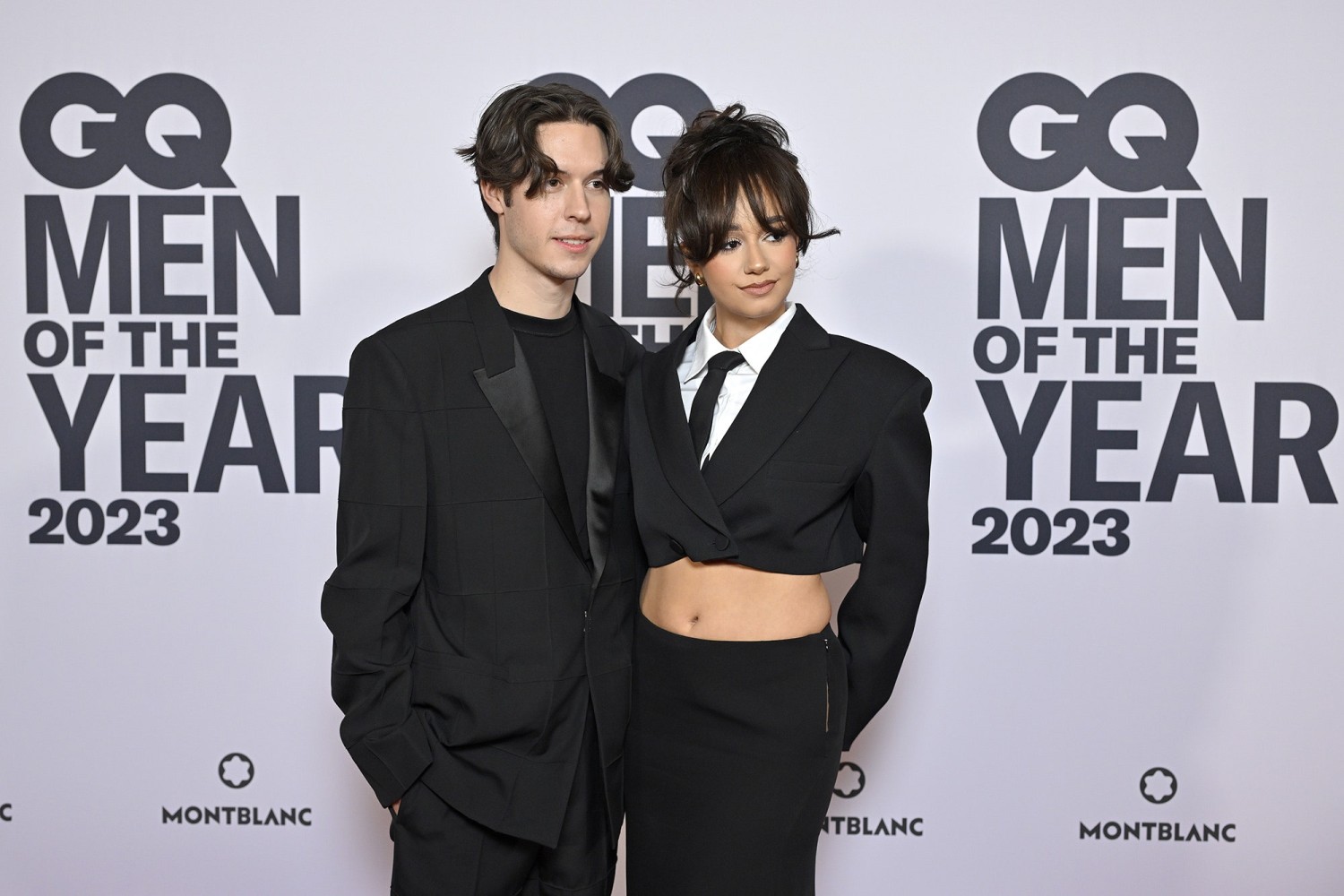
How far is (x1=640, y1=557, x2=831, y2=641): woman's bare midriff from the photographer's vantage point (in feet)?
6.16

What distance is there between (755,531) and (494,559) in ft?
1.54

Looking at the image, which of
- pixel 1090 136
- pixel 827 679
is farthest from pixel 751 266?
pixel 1090 136

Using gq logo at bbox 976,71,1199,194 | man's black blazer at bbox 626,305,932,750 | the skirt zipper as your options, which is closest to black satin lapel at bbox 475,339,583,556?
man's black blazer at bbox 626,305,932,750

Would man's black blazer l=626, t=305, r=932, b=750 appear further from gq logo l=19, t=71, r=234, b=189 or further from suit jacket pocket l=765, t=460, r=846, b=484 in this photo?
gq logo l=19, t=71, r=234, b=189

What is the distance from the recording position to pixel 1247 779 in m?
3.01

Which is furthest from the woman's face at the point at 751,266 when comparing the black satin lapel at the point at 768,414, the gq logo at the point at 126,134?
the gq logo at the point at 126,134

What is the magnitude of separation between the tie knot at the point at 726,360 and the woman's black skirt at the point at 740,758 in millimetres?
490

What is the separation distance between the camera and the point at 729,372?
196 centimetres

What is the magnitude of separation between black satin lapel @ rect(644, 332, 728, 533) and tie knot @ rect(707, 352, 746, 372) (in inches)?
3.4

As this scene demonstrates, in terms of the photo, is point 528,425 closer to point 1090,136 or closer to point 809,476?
point 809,476

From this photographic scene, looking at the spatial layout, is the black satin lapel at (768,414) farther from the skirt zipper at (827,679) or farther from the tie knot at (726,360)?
the skirt zipper at (827,679)

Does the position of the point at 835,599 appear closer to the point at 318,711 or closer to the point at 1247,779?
the point at 1247,779

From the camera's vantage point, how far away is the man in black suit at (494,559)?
186 centimetres

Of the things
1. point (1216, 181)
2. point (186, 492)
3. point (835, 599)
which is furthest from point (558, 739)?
point (1216, 181)
